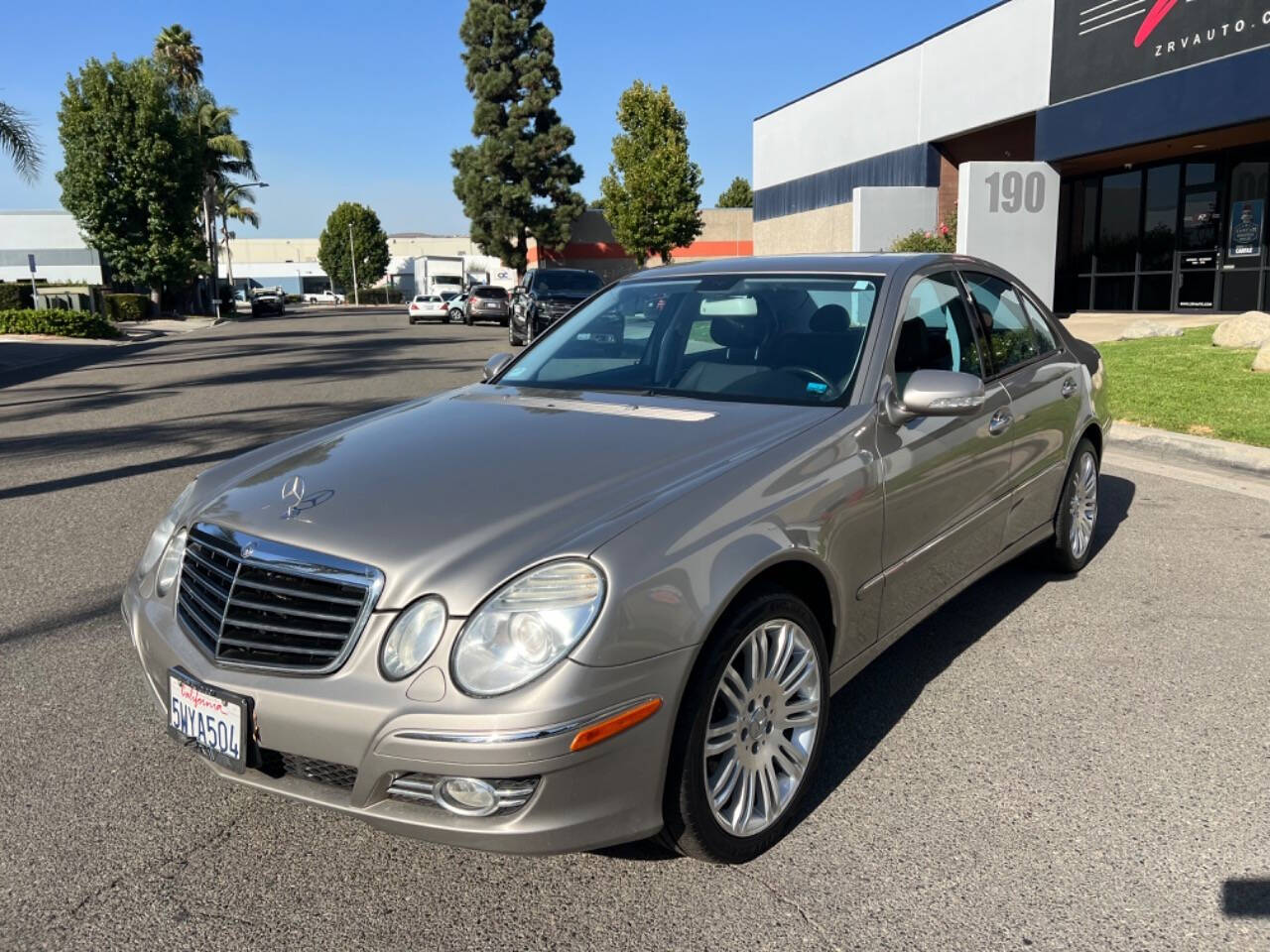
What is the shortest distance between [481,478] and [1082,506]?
3.68 m

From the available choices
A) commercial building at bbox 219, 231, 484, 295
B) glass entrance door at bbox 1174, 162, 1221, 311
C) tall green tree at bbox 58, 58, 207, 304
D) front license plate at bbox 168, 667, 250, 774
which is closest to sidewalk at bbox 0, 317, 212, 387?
tall green tree at bbox 58, 58, 207, 304

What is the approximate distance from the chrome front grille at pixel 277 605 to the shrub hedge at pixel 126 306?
43938 millimetres

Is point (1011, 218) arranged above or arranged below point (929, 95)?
below

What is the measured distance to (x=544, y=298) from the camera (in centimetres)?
2319

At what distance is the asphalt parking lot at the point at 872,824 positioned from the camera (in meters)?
2.52

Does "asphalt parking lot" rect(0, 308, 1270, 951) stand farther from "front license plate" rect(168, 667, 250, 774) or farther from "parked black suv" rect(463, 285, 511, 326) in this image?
"parked black suv" rect(463, 285, 511, 326)

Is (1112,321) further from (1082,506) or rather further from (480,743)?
(480,743)

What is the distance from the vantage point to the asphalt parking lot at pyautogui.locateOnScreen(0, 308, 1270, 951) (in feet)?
8.28

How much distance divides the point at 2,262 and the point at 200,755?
236 feet

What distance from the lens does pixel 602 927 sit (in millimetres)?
2514

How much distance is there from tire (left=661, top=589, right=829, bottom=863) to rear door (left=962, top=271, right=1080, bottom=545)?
5.93 ft

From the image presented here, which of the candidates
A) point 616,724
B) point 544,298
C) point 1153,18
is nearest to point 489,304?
point 544,298

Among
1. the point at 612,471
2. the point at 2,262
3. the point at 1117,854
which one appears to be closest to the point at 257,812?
the point at 612,471

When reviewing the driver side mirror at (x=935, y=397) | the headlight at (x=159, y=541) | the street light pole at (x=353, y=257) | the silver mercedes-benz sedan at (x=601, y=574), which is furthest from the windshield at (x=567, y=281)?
the street light pole at (x=353, y=257)
